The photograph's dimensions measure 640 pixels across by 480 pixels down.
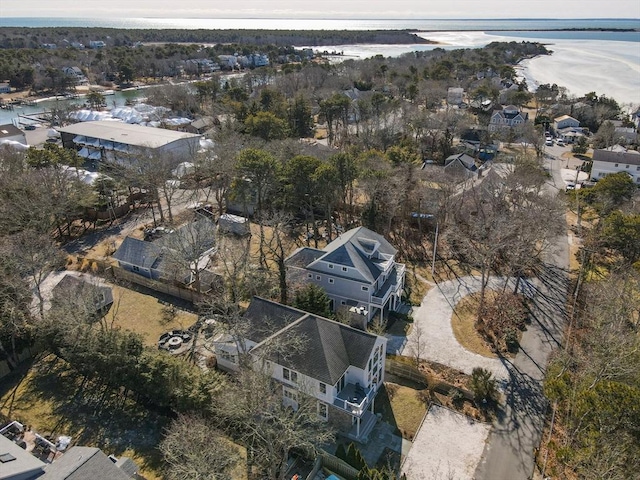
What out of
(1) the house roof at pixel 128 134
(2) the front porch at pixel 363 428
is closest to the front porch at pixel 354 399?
(2) the front porch at pixel 363 428

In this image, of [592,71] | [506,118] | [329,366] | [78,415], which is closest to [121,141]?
[78,415]

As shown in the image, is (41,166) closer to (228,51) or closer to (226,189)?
(226,189)

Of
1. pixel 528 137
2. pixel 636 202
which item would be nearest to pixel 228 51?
pixel 528 137

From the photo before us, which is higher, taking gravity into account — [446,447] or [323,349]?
[323,349]

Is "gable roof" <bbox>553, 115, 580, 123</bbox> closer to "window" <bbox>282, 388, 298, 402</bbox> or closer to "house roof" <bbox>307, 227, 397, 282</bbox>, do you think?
"house roof" <bbox>307, 227, 397, 282</bbox>

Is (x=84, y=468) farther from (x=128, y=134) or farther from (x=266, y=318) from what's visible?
(x=128, y=134)

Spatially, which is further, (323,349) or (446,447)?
(323,349)
